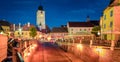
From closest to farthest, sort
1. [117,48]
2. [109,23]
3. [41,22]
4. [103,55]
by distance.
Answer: [117,48], [103,55], [109,23], [41,22]

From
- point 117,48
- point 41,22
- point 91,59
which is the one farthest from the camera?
point 41,22

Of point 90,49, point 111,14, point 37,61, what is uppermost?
point 111,14

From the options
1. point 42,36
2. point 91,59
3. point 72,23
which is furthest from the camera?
point 42,36

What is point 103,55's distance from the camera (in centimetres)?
2194

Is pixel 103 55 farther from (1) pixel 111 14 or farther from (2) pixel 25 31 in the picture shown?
(2) pixel 25 31

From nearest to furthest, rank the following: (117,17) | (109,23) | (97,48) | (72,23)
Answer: (97,48) < (117,17) < (109,23) < (72,23)

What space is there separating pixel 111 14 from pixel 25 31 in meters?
82.5

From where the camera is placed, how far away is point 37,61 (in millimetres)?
29875

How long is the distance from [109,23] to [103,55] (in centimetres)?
1840

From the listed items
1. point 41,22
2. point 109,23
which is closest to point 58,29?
point 41,22

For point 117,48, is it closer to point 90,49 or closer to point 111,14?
point 90,49

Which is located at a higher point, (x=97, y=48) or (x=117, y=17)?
(x=117, y=17)

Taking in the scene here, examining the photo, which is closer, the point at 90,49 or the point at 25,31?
the point at 90,49

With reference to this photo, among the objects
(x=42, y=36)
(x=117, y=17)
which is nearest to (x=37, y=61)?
(x=117, y=17)
